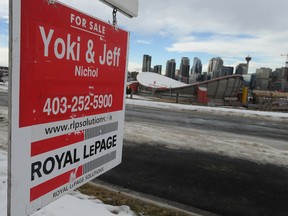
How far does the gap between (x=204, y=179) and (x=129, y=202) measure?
1898 millimetres

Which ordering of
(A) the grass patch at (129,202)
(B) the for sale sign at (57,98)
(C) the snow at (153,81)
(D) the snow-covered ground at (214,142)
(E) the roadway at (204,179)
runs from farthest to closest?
(C) the snow at (153,81) < (D) the snow-covered ground at (214,142) < (E) the roadway at (204,179) < (A) the grass patch at (129,202) < (B) the for sale sign at (57,98)

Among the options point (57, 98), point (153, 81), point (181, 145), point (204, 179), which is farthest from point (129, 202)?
point (153, 81)

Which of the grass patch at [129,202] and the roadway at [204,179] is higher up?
the grass patch at [129,202]

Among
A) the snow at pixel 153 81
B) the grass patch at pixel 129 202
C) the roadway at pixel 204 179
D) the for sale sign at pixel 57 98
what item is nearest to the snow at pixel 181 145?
the grass patch at pixel 129 202

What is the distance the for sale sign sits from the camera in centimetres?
135

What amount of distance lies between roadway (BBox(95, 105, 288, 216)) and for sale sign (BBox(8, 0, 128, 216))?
2867 mm

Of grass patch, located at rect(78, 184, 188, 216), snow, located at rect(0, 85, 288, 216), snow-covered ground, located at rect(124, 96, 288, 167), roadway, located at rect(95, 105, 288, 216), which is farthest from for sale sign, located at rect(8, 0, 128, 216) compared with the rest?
snow-covered ground, located at rect(124, 96, 288, 167)

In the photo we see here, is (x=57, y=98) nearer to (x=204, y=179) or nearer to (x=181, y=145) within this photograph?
(x=204, y=179)

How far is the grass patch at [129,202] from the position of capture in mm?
3904

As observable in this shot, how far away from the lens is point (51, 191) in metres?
1.63

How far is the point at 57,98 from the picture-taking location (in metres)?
1.58

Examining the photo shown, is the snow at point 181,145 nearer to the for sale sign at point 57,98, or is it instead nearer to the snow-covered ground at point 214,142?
the snow-covered ground at point 214,142

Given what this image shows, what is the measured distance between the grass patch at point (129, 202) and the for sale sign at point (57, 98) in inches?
78.8

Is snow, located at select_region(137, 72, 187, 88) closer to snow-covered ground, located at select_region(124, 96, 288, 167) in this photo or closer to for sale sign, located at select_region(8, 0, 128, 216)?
snow-covered ground, located at select_region(124, 96, 288, 167)
